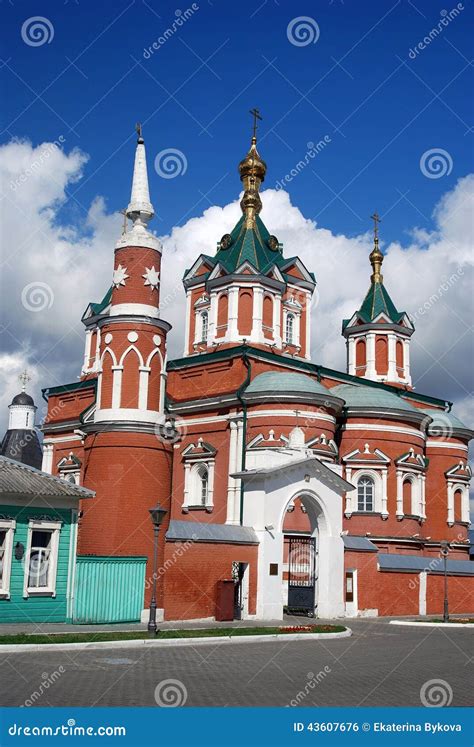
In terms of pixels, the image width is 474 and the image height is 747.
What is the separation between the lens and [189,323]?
39812 millimetres

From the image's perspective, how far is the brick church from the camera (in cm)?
2339

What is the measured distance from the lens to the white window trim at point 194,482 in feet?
107

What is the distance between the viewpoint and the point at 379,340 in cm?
4453

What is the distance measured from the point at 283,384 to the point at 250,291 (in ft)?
23.7

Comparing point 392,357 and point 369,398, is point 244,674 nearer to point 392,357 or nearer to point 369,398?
point 369,398

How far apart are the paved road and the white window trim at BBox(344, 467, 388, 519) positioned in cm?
1592

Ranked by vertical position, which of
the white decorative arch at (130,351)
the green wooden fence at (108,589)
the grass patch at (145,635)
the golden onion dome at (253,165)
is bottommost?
the grass patch at (145,635)

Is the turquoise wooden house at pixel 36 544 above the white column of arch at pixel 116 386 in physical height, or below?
below

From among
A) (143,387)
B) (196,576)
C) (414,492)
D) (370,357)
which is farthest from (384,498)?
(143,387)

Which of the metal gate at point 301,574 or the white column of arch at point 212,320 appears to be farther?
the white column of arch at point 212,320

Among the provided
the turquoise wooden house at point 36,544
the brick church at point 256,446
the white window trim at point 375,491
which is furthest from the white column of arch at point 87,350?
the turquoise wooden house at point 36,544

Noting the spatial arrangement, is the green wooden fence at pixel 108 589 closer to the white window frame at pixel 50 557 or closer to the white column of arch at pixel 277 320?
the white window frame at pixel 50 557

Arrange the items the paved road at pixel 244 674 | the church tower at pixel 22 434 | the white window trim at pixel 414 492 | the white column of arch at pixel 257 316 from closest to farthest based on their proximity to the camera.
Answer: the paved road at pixel 244 674 → the white window trim at pixel 414 492 → the white column of arch at pixel 257 316 → the church tower at pixel 22 434

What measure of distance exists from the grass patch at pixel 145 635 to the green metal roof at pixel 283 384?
12.1 meters
